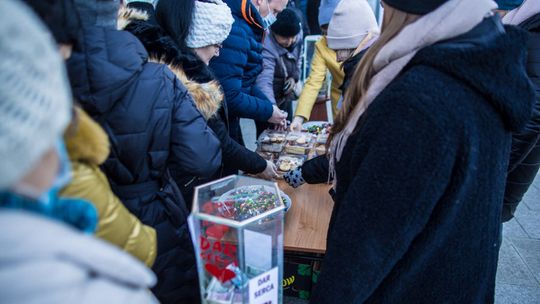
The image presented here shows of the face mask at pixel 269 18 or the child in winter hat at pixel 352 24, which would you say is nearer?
the child in winter hat at pixel 352 24

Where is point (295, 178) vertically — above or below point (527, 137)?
below

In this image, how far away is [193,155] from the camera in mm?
1104

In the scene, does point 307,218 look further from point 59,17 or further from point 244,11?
point 244,11

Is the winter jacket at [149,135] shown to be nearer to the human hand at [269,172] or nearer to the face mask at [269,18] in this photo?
the human hand at [269,172]

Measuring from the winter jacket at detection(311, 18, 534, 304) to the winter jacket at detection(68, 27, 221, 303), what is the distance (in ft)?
1.80

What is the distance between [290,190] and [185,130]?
2.39 feet

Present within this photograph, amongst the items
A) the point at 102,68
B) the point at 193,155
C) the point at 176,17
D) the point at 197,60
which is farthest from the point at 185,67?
the point at 102,68

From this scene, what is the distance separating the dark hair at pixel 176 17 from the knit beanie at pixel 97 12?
20.5 inches

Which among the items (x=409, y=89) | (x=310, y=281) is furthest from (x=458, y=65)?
(x=310, y=281)

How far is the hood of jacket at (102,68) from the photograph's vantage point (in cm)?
78

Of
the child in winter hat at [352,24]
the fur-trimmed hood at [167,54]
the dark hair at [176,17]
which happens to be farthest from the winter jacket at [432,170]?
the child in winter hat at [352,24]

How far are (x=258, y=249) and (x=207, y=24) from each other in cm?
118

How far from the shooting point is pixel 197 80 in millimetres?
1437

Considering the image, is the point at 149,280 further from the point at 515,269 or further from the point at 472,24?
the point at 515,269
